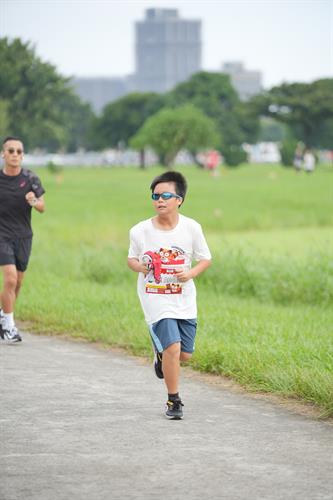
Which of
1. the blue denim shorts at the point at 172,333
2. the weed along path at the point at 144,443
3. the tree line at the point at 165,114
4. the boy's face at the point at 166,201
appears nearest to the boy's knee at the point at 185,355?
the blue denim shorts at the point at 172,333

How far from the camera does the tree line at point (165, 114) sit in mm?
66000

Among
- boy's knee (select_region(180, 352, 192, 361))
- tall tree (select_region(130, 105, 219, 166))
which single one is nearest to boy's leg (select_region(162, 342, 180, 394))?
boy's knee (select_region(180, 352, 192, 361))

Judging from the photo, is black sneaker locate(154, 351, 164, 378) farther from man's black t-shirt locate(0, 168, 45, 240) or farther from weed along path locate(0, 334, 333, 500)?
man's black t-shirt locate(0, 168, 45, 240)

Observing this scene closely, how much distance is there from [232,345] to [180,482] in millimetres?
4178

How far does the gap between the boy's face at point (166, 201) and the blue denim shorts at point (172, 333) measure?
0.65 meters

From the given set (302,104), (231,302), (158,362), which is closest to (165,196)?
(158,362)

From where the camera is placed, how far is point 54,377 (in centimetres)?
874

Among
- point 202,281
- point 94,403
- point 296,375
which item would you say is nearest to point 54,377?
point 94,403

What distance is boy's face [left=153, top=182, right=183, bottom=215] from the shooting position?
719cm

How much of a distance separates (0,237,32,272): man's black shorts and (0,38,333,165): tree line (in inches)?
1680

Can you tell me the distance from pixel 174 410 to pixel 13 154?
4043 mm

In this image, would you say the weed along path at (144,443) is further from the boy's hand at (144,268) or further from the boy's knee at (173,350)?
the boy's hand at (144,268)

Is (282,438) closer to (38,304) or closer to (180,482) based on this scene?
(180,482)

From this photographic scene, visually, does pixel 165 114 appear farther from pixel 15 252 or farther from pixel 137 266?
pixel 137 266
